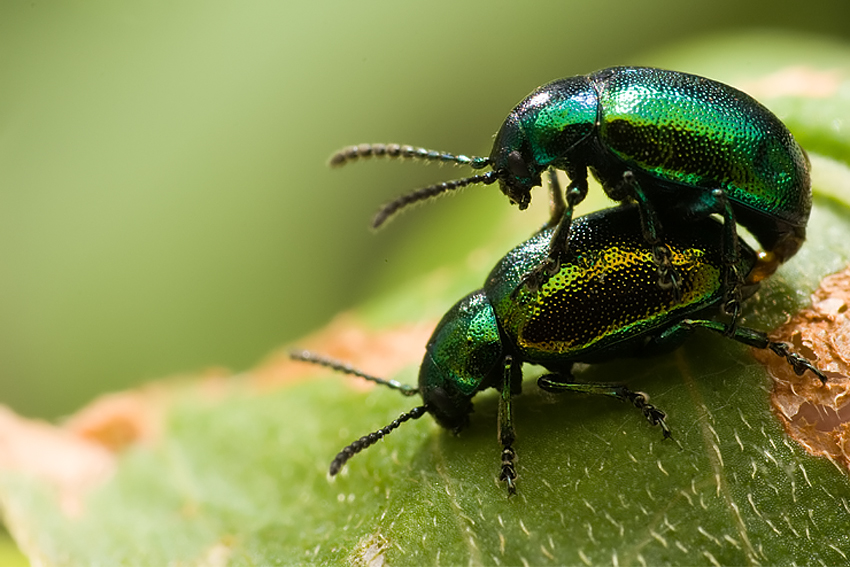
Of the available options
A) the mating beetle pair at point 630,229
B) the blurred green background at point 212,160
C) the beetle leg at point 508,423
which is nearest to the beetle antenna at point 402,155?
the mating beetle pair at point 630,229

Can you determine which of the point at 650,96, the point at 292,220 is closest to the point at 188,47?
the point at 292,220

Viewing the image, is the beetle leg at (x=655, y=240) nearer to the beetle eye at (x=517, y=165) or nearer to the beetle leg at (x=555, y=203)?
the beetle eye at (x=517, y=165)

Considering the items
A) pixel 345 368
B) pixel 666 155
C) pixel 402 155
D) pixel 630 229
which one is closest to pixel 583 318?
pixel 630 229

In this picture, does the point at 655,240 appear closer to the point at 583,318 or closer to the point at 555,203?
the point at 583,318

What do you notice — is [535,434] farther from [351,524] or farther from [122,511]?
[122,511]

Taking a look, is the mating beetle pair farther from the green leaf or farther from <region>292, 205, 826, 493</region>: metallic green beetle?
the green leaf

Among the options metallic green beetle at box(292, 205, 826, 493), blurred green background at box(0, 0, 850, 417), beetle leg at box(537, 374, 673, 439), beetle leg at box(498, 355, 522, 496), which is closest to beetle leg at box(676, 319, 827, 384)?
metallic green beetle at box(292, 205, 826, 493)

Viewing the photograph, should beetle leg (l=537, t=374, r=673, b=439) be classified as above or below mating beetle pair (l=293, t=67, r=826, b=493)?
below
